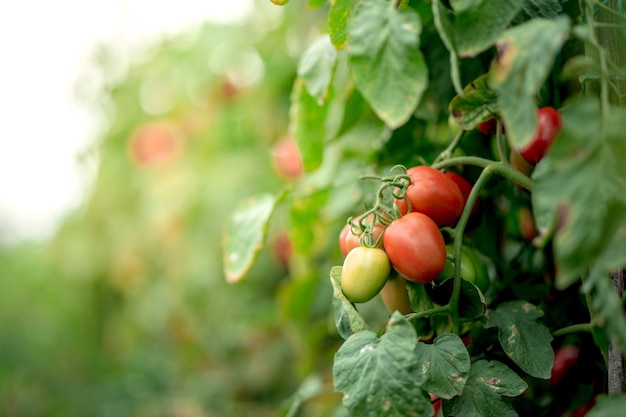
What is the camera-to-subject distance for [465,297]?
54 centimetres

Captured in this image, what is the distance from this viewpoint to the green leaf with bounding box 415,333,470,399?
1.56 feet

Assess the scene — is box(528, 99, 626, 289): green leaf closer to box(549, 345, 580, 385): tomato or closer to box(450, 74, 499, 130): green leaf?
box(450, 74, 499, 130): green leaf

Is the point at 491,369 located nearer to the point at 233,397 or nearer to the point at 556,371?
the point at 556,371

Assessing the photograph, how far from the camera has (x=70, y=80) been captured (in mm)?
2211

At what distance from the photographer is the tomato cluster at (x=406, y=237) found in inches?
19.4

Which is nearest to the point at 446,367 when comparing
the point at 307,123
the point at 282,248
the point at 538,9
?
the point at 538,9

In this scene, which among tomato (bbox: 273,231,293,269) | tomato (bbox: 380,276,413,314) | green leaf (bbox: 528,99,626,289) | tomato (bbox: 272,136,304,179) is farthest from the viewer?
tomato (bbox: 273,231,293,269)

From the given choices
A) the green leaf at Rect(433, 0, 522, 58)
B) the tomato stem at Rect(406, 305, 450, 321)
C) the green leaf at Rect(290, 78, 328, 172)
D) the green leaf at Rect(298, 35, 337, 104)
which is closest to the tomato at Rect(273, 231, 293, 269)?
the green leaf at Rect(290, 78, 328, 172)

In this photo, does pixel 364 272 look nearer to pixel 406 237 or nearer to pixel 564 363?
pixel 406 237

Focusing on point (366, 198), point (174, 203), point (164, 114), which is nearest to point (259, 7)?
point (164, 114)

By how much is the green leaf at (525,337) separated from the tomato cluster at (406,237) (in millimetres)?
49

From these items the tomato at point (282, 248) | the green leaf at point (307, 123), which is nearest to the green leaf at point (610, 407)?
the green leaf at point (307, 123)

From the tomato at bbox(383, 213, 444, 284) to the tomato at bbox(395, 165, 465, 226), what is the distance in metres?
0.02

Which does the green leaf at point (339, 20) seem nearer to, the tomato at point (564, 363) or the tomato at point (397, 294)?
the tomato at point (397, 294)
